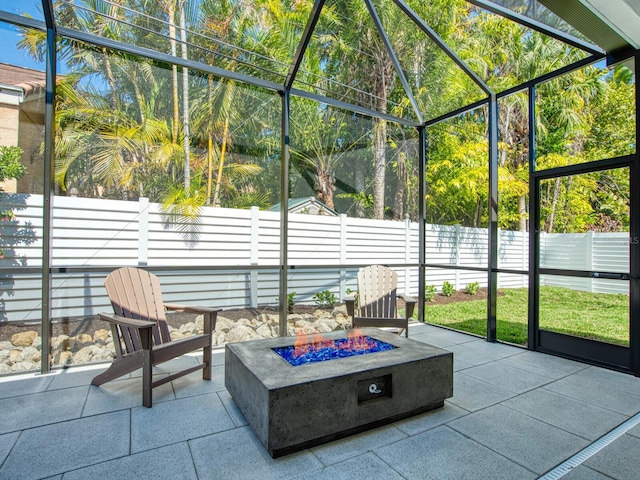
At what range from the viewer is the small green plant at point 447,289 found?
223 inches

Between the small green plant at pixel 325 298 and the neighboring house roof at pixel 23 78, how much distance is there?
3425mm

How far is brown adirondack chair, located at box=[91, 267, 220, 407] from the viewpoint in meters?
2.53

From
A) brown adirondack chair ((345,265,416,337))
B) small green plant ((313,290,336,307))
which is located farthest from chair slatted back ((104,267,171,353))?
brown adirondack chair ((345,265,416,337))

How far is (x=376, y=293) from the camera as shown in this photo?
4.35 metres

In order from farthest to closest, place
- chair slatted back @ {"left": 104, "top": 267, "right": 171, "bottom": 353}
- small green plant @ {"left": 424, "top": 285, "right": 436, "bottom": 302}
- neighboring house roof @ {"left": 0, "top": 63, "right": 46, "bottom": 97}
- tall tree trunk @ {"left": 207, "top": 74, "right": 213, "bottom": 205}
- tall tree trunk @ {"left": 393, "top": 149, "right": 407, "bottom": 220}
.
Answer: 1. small green plant @ {"left": 424, "top": 285, "right": 436, "bottom": 302}
2. tall tree trunk @ {"left": 393, "top": 149, "right": 407, "bottom": 220}
3. tall tree trunk @ {"left": 207, "top": 74, "right": 213, "bottom": 205}
4. neighboring house roof @ {"left": 0, "top": 63, "right": 46, "bottom": 97}
5. chair slatted back @ {"left": 104, "top": 267, "right": 171, "bottom": 353}

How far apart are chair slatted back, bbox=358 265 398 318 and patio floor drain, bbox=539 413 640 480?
230 centimetres

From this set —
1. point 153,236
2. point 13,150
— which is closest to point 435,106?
point 153,236

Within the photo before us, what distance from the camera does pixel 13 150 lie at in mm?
2982

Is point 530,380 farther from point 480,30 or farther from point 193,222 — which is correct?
point 480,30

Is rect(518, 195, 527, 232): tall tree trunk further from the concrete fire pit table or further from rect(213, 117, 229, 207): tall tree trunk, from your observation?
rect(213, 117, 229, 207): tall tree trunk

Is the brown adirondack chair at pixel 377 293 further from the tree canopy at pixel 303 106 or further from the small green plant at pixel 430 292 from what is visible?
the small green plant at pixel 430 292

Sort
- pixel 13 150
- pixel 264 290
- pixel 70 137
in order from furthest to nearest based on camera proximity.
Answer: pixel 264 290 → pixel 70 137 → pixel 13 150

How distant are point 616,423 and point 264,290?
322 cm

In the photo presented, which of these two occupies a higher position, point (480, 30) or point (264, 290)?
point (480, 30)
